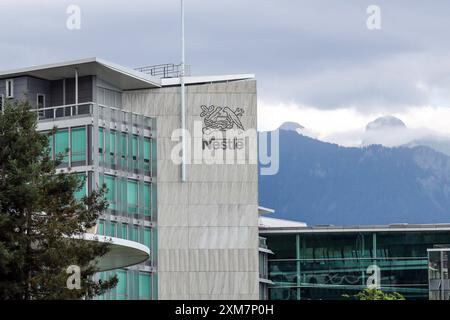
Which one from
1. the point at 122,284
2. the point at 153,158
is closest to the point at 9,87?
the point at 153,158

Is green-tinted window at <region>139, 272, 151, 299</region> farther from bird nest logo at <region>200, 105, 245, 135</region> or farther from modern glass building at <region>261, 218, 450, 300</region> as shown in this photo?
modern glass building at <region>261, 218, 450, 300</region>

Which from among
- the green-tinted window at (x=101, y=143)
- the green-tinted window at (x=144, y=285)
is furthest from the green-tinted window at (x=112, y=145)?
the green-tinted window at (x=144, y=285)

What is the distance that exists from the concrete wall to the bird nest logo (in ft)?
1.49

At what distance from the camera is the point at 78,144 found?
93250 mm

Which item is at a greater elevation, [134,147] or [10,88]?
[10,88]

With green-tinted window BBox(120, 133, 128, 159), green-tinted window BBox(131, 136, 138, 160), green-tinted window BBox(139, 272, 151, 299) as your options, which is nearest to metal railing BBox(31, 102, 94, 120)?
green-tinted window BBox(120, 133, 128, 159)

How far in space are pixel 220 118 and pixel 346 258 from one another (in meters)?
16.4

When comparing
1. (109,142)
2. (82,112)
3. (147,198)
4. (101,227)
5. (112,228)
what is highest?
(82,112)

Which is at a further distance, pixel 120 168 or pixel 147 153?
pixel 147 153

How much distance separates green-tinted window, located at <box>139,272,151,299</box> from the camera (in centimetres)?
9706

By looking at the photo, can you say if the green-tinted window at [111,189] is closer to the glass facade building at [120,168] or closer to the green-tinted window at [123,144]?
the glass facade building at [120,168]

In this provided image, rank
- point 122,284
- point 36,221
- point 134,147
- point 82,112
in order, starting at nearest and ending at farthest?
point 36,221 → point 82,112 → point 122,284 → point 134,147

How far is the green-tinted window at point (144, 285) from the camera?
3821 inches

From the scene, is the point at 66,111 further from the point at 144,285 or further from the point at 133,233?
the point at 144,285
